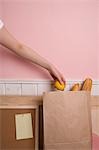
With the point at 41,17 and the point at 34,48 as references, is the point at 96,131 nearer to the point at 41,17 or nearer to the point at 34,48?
the point at 34,48

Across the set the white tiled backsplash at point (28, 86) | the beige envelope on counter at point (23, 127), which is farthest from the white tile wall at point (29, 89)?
the beige envelope on counter at point (23, 127)

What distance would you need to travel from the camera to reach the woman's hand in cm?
120

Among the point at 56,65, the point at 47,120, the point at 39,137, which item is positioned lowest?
the point at 39,137

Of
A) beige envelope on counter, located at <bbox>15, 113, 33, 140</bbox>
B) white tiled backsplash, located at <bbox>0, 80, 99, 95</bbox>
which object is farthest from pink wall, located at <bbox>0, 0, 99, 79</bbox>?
beige envelope on counter, located at <bbox>15, 113, 33, 140</bbox>

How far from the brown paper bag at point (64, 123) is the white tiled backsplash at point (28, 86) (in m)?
0.24

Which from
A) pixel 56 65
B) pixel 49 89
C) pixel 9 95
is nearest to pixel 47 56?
pixel 56 65

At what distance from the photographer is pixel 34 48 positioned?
1304mm

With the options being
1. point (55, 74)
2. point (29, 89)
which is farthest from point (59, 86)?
point (29, 89)

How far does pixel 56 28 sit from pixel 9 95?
0.45 metres

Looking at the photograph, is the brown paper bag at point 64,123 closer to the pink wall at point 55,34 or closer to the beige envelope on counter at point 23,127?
the beige envelope on counter at point 23,127

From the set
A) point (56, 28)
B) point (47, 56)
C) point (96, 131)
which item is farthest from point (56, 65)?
point (96, 131)

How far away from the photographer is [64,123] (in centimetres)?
107

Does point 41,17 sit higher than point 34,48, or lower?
higher

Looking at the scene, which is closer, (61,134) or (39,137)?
(61,134)
